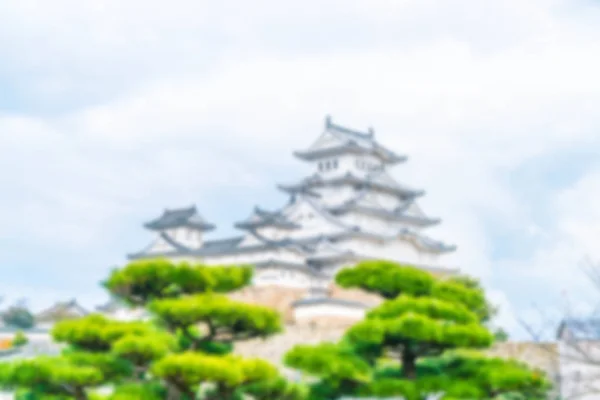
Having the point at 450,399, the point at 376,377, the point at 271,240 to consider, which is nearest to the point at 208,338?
the point at 376,377

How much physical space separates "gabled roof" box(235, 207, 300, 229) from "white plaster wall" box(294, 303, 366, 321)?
22.7 ft

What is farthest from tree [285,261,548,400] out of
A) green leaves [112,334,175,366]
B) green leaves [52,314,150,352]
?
green leaves [52,314,150,352]

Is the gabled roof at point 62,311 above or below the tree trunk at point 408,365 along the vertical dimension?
above

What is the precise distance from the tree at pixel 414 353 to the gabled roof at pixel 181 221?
25.6 m

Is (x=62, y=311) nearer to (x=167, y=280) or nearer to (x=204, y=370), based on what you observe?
(x=167, y=280)

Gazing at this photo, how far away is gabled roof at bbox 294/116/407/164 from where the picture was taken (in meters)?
41.4

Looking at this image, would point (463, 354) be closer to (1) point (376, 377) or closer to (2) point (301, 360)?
(1) point (376, 377)

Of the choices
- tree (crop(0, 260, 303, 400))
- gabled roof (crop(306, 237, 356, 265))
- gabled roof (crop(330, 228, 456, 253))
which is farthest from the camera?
gabled roof (crop(330, 228, 456, 253))

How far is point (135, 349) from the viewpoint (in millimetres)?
13203

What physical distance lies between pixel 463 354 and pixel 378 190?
86.9ft

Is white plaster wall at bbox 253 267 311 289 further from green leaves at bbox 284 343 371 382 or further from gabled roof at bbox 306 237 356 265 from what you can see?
green leaves at bbox 284 343 371 382

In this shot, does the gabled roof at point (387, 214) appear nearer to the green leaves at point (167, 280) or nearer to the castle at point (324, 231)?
the castle at point (324, 231)

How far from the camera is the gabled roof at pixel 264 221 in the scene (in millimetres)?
37656

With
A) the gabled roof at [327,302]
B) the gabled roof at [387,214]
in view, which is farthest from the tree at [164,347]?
the gabled roof at [387,214]
